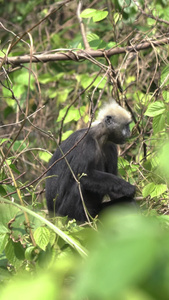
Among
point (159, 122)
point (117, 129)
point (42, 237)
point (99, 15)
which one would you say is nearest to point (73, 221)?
point (42, 237)

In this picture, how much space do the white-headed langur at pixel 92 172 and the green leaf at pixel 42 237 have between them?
1616mm

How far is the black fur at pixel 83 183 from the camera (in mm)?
3834

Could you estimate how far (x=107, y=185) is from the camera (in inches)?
151

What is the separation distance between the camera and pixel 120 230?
1.32 ft

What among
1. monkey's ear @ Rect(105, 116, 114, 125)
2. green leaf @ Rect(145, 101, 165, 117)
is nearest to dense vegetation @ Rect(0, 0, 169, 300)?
green leaf @ Rect(145, 101, 165, 117)

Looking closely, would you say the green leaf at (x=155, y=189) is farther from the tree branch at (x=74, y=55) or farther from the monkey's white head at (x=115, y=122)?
the tree branch at (x=74, y=55)

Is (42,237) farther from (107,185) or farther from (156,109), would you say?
(107,185)

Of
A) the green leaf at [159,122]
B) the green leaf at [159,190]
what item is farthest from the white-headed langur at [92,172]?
the green leaf at [159,122]

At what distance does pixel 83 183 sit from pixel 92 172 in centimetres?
11

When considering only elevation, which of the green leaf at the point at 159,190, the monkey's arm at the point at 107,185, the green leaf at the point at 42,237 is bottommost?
the monkey's arm at the point at 107,185

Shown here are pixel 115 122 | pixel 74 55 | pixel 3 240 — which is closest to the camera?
pixel 3 240

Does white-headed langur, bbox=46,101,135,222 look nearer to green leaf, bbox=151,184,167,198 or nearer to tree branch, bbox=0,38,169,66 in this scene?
tree branch, bbox=0,38,169,66

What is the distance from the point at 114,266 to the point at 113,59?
422 cm

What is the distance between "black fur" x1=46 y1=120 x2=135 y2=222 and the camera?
383 centimetres
